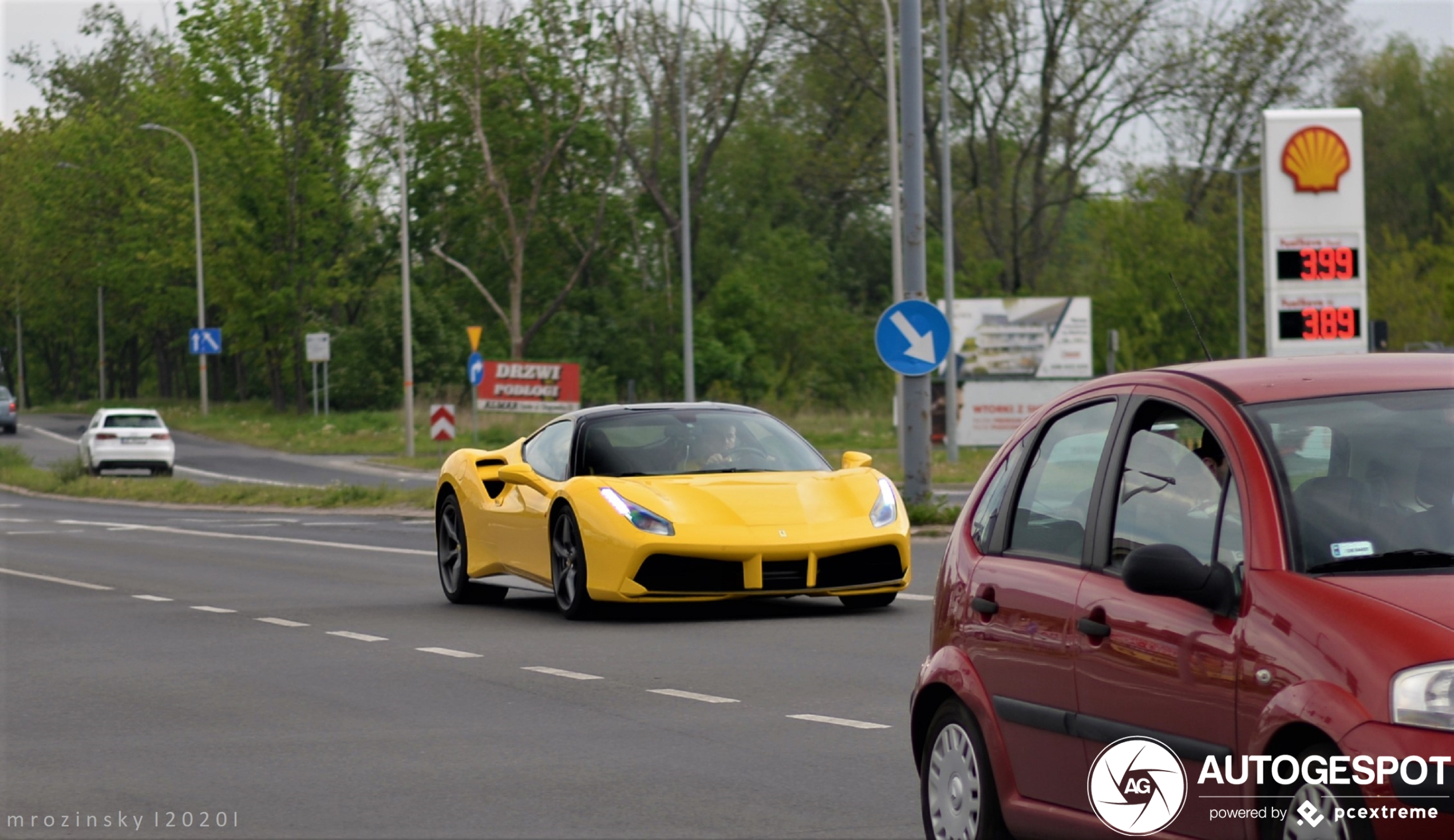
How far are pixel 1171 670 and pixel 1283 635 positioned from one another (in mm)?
419

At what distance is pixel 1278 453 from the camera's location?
4.92 m

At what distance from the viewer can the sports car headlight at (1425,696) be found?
13.6 feet

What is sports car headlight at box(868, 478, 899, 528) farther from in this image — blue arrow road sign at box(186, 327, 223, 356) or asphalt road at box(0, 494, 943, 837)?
blue arrow road sign at box(186, 327, 223, 356)

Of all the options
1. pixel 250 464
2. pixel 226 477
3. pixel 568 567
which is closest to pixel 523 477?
pixel 568 567

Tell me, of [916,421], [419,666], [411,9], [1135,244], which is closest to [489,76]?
[411,9]

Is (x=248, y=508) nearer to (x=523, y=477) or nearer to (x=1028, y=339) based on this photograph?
(x=1028, y=339)

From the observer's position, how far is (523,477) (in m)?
14.2

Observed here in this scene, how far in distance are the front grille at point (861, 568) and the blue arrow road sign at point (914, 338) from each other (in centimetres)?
723

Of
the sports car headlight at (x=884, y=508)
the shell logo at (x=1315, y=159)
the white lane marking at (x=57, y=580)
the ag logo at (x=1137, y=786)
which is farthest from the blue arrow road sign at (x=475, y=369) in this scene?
the ag logo at (x=1137, y=786)

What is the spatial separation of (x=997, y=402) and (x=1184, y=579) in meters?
35.6

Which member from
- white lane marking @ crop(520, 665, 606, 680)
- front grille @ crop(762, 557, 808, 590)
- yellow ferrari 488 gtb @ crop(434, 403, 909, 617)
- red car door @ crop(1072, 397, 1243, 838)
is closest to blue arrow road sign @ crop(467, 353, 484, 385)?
yellow ferrari 488 gtb @ crop(434, 403, 909, 617)

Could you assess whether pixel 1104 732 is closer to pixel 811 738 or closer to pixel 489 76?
pixel 811 738

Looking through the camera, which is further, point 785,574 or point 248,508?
point 248,508

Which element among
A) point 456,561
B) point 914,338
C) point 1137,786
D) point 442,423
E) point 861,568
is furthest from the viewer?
point 442,423
